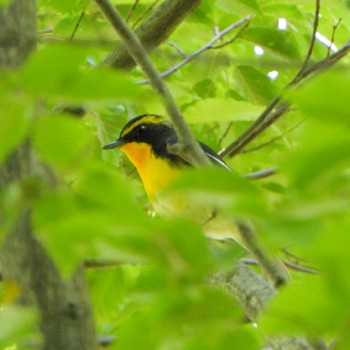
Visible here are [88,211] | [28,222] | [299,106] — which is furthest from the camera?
[28,222]

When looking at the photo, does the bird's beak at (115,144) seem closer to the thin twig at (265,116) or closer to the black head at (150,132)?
the black head at (150,132)

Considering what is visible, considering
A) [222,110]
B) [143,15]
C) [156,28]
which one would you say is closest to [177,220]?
[222,110]

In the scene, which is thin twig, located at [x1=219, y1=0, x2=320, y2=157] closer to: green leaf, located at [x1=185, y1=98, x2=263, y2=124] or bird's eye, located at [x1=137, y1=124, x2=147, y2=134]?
green leaf, located at [x1=185, y1=98, x2=263, y2=124]

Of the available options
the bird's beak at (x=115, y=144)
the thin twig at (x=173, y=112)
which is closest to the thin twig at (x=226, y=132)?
the bird's beak at (x=115, y=144)

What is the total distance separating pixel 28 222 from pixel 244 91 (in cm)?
311

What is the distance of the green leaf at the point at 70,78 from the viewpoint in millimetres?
1139

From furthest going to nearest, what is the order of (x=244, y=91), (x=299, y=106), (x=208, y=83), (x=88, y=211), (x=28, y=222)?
(x=208, y=83)
(x=244, y=91)
(x=28, y=222)
(x=88, y=211)
(x=299, y=106)

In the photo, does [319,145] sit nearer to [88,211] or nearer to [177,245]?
[177,245]

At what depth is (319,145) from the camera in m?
1.12

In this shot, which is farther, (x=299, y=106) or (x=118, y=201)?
(x=118, y=201)

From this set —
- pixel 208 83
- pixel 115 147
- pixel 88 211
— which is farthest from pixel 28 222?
pixel 208 83

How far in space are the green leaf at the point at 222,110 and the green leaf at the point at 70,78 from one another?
7.93 feet

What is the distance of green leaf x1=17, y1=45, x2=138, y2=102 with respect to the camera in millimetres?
1139

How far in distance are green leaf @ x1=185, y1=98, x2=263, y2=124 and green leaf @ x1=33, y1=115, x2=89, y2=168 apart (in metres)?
2.36
